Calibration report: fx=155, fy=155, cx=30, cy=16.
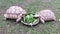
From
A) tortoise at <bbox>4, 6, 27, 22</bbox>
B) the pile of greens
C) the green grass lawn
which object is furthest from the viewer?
tortoise at <bbox>4, 6, 27, 22</bbox>

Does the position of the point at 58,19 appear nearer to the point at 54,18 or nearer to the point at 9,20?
the point at 54,18

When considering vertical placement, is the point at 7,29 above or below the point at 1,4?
below

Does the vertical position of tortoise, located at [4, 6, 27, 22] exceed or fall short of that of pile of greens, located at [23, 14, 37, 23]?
it exceeds it

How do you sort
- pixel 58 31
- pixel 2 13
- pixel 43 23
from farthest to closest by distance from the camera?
pixel 2 13 < pixel 43 23 < pixel 58 31

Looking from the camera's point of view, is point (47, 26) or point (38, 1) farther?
point (38, 1)

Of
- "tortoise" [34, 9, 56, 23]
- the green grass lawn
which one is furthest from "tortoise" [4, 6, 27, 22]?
"tortoise" [34, 9, 56, 23]

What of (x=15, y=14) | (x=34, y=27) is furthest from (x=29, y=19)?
(x=15, y=14)

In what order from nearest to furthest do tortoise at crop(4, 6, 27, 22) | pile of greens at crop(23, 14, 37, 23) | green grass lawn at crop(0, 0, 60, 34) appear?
green grass lawn at crop(0, 0, 60, 34) < pile of greens at crop(23, 14, 37, 23) < tortoise at crop(4, 6, 27, 22)

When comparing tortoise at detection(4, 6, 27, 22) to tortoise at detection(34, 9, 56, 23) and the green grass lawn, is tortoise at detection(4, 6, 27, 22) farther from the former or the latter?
tortoise at detection(34, 9, 56, 23)

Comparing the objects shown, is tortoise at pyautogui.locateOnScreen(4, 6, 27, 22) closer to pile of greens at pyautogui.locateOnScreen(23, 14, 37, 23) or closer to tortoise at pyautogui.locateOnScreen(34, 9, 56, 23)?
pile of greens at pyautogui.locateOnScreen(23, 14, 37, 23)

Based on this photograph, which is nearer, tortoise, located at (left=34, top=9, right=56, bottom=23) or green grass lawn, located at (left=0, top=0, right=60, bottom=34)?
green grass lawn, located at (left=0, top=0, right=60, bottom=34)

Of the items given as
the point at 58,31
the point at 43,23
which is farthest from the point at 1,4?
the point at 58,31
